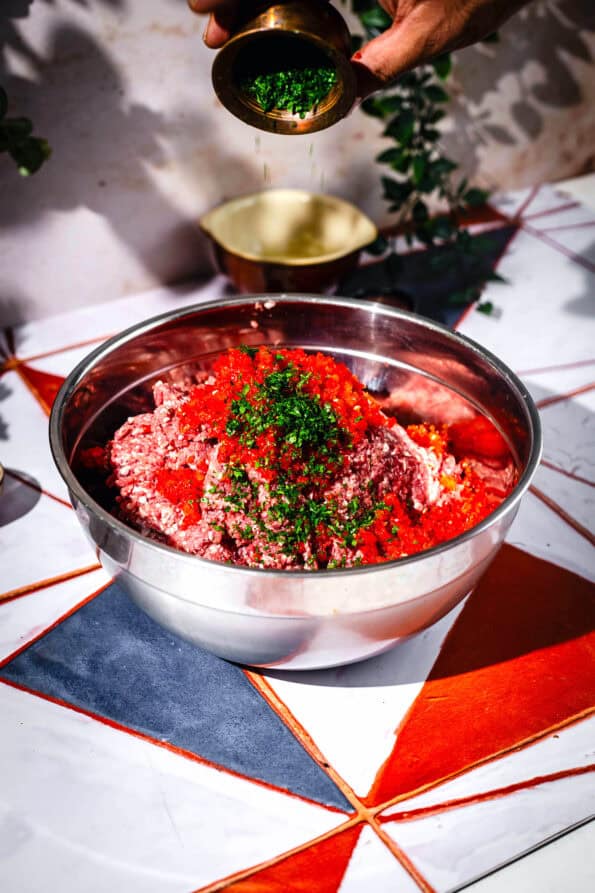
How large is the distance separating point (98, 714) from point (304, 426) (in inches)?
19.5

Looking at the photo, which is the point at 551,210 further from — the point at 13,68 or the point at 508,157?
the point at 13,68

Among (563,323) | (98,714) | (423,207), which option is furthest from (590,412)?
(98,714)

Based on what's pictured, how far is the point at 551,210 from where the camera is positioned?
2.51 m

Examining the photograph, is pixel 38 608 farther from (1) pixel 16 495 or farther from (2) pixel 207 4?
(2) pixel 207 4

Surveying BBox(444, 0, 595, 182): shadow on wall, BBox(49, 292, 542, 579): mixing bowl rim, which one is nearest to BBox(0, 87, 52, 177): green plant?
BBox(49, 292, 542, 579): mixing bowl rim

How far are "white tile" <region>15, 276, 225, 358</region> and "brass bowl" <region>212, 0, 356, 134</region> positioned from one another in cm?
83

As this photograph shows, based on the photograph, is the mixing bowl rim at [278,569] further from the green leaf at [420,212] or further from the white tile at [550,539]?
the green leaf at [420,212]

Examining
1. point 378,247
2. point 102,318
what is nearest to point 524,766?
point 378,247

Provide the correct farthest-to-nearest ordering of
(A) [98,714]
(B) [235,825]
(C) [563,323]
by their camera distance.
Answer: (C) [563,323] → (A) [98,714] → (B) [235,825]

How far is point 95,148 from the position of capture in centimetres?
185

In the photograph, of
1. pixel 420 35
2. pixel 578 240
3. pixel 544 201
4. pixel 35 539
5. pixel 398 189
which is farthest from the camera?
pixel 544 201

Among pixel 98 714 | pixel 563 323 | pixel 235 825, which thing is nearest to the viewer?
pixel 235 825

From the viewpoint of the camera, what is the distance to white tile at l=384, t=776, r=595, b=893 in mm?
946

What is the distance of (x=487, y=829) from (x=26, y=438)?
43.8 inches
